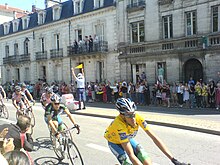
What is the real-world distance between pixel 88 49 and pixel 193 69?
10430 mm

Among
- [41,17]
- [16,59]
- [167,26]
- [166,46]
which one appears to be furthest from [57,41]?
[166,46]

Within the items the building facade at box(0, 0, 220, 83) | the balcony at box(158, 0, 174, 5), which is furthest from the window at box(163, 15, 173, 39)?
the balcony at box(158, 0, 174, 5)

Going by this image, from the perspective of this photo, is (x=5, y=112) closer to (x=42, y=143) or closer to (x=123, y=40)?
(x=42, y=143)

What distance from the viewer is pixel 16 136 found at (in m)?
3.36

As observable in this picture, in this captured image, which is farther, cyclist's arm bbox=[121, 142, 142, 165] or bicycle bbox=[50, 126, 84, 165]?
bicycle bbox=[50, 126, 84, 165]

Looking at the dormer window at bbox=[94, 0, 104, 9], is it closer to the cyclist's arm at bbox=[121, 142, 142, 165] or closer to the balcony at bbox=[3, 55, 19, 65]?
the balcony at bbox=[3, 55, 19, 65]

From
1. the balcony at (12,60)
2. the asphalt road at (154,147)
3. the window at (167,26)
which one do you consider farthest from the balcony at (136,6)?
the balcony at (12,60)

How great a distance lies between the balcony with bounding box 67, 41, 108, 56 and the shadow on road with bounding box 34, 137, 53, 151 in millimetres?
15921

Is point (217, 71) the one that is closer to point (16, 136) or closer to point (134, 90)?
Result: point (134, 90)

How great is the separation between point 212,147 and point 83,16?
21551mm

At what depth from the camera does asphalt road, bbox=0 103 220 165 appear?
19.5ft

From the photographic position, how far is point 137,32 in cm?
Result: 2136

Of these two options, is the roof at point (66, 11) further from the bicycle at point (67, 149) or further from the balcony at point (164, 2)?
the bicycle at point (67, 149)

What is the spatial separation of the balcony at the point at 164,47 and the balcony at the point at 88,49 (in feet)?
6.23
